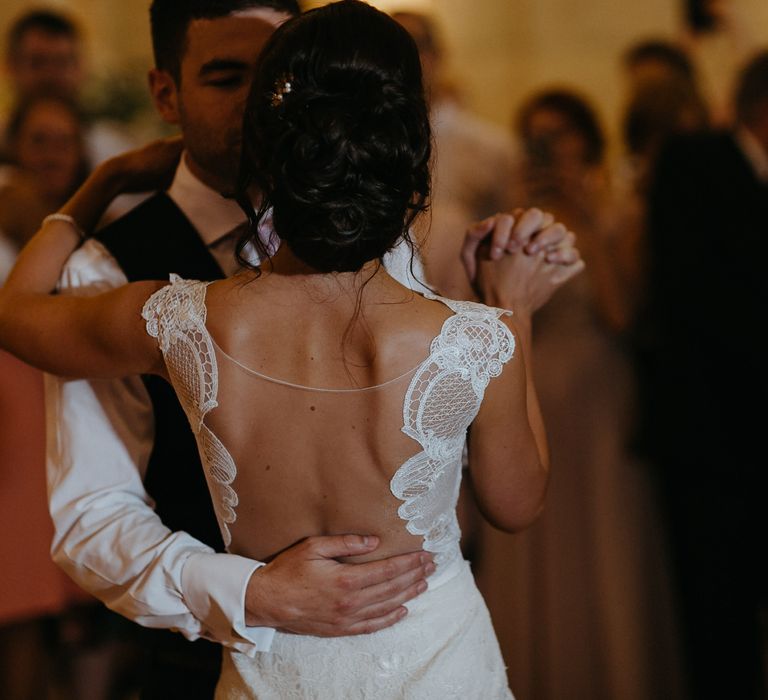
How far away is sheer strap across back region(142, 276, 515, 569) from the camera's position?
1127 millimetres

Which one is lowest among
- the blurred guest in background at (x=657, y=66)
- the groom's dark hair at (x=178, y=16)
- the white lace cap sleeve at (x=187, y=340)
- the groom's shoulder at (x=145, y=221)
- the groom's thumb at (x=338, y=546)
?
the groom's thumb at (x=338, y=546)

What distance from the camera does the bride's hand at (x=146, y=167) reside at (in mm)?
1573

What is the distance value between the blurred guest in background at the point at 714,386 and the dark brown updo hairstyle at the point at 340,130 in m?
2.08

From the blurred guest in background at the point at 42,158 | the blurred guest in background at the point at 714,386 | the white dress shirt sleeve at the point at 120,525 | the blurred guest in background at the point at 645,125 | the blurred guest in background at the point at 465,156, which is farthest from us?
the blurred guest in background at the point at 465,156

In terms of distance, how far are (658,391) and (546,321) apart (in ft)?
1.47

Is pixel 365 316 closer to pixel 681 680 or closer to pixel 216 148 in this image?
pixel 216 148

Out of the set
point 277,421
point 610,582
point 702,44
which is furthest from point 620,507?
point 702,44

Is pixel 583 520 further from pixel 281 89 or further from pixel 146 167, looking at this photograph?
pixel 281 89

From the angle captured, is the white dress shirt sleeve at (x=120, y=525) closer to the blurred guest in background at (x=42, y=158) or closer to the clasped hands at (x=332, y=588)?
the clasped hands at (x=332, y=588)

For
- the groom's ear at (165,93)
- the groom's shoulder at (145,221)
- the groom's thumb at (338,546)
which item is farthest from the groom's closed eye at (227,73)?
the groom's thumb at (338,546)

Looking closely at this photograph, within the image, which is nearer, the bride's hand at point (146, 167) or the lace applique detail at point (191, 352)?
the lace applique detail at point (191, 352)

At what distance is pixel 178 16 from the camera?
4.91 ft

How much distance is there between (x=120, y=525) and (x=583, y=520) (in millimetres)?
2197

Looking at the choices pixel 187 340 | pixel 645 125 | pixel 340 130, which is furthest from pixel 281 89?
pixel 645 125
